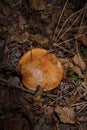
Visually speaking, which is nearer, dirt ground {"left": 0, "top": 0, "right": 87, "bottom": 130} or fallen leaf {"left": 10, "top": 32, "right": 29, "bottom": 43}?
dirt ground {"left": 0, "top": 0, "right": 87, "bottom": 130}

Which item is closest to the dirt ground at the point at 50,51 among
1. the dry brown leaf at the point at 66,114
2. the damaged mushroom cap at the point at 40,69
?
the dry brown leaf at the point at 66,114

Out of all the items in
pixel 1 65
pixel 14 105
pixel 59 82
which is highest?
pixel 1 65

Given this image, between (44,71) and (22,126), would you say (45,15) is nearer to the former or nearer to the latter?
(44,71)

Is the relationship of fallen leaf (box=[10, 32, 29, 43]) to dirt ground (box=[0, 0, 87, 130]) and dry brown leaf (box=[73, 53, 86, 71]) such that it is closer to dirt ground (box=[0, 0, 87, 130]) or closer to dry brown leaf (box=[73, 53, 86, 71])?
dirt ground (box=[0, 0, 87, 130])

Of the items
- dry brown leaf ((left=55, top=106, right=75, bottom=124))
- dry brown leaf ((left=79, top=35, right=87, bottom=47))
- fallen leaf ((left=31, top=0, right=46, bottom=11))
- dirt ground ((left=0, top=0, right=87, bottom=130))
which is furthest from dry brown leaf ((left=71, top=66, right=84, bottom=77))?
fallen leaf ((left=31, top=0, right=46, bottom=11))

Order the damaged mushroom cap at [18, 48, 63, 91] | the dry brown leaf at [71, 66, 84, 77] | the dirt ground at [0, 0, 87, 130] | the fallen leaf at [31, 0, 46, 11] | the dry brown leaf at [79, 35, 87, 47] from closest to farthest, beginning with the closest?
the dirt ground at [0, 0, 87, 130]
the damaged mushroom cap at [18, 48, 63, 91]
the dry brown leaf at [71, 66, 84, 77]
the dry brown leaf at [79, 35, 87, 47]
the fallen leaf at [31, 0, 46, 11]

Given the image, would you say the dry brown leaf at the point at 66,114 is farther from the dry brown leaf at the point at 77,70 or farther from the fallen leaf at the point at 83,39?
the fallen leaf at the point at 83,39

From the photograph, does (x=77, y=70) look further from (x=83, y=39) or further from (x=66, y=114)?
(x=66, y=114)

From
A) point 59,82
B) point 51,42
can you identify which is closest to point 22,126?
point 59,82
